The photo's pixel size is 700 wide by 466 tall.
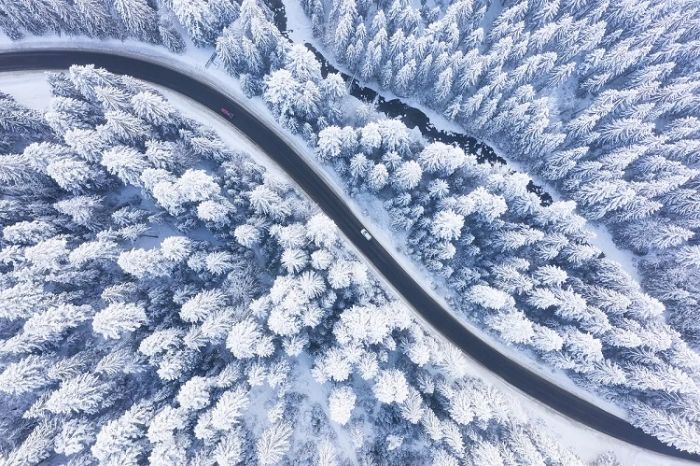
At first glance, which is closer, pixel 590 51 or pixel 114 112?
pixel 114 112

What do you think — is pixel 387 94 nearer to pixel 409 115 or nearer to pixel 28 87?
pixel 409 115

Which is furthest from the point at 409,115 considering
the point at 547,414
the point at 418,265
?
the point at 547,414

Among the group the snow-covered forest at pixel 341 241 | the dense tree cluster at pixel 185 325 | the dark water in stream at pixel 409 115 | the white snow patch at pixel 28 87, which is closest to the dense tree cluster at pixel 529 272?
the snow-covered forest at pixel 341 241

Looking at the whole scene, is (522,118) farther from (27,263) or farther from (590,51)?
(27,263)

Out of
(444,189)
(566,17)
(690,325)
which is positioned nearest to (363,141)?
(444,189)

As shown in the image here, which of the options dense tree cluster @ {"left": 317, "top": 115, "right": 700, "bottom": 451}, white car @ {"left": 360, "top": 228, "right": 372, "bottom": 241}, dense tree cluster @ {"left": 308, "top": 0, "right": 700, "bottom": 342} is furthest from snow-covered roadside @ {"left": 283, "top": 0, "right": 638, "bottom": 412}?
dense tree cluster @ {"left": 308, "top": 0, "right": 700, "bottom": 342}

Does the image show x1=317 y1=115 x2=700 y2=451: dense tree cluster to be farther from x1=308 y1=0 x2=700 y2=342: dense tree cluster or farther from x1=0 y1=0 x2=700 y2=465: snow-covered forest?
x1=308 y1=0 x2=700 y2=342: dense tree cluster
